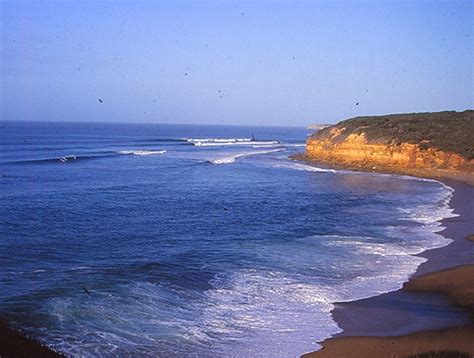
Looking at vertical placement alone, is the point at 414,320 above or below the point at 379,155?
below

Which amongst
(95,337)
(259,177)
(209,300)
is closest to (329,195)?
(259,177)

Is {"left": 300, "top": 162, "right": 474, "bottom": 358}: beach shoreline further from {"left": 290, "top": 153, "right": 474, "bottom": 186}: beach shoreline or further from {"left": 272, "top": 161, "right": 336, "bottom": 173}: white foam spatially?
{"left": 272, "top": 161, "right": 336, "bottom": 173}: white foam

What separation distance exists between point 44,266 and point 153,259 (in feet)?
11.2

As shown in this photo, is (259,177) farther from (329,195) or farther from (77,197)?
(77,197)

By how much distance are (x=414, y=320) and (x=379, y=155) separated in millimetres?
46427

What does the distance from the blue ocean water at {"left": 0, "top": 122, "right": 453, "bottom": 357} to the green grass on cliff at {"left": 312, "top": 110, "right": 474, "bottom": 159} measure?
16.6m

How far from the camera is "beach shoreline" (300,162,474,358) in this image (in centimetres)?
1113

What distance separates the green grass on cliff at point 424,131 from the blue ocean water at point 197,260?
1658cm

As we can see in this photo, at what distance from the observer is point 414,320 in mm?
12867

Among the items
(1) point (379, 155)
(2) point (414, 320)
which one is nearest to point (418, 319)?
(2) point (414, 320)

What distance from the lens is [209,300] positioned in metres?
14.4

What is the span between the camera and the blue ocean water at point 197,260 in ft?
39.8

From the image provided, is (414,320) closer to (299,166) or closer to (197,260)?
(197,260)

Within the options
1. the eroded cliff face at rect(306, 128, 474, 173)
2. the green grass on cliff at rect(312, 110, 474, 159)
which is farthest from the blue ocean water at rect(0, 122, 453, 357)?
the green grass on cliff at rect(312, 110, 474, 159)
